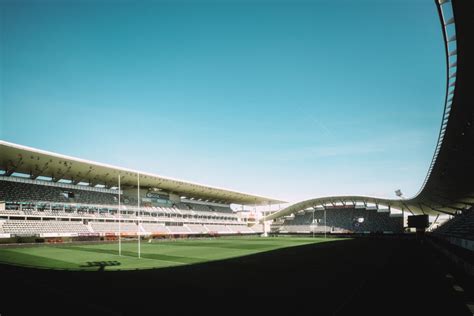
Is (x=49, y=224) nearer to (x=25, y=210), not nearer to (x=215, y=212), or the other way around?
(x=25, y=210)

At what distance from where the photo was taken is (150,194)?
74500mm

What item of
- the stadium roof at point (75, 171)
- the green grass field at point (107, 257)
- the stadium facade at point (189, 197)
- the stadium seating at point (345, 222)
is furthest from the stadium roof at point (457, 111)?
the stadium roof at point (75, 171)

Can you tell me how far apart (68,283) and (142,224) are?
55386mm

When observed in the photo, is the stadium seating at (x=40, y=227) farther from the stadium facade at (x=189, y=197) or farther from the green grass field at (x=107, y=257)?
the green grass field at (x=107, y=257)

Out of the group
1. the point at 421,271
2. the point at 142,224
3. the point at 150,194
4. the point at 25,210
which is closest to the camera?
the point at 421,271

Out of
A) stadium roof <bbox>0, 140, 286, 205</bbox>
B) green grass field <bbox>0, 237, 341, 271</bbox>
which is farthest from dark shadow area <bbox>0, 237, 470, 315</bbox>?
stadium roof <bbox>0, 140, 286, 205</bbox>

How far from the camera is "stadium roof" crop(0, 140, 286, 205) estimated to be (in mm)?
43312

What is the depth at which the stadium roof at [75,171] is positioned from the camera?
43.3m

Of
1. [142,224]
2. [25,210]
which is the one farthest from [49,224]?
[142,224]

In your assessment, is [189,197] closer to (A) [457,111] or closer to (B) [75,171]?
(B) [75,171]

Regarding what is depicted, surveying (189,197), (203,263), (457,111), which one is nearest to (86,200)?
(189,197)

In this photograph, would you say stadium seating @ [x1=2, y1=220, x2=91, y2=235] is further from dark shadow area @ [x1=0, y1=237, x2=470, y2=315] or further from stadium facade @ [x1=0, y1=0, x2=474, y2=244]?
dark shadow area @ [x1=0, y1=237, x2=470, y2=315]

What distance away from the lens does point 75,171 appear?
5447cm

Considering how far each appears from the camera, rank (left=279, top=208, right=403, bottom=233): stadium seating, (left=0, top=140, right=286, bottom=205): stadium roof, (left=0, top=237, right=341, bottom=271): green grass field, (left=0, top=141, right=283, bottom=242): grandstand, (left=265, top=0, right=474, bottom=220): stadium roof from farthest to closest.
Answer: (left=279, top=208, right=403, bottom=233): stadium seating
(left=0, top=141, right=283, bottom=242): grandstand
(left=0, top=140, right=286, bottom=205): stadium roof
(left=0, top=237, right=341, bottom=271): green grass field
(left=265, top=0, right=474, bottom=220): stadium roof
